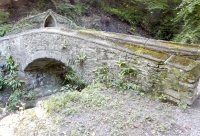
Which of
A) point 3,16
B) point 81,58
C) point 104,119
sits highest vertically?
point 3,16

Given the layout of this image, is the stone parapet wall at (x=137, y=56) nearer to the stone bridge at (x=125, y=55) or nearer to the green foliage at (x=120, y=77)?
the stone bridge at (x=125, y=55)

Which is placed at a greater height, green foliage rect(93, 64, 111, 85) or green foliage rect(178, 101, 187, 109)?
green foliage rect(93, 64, 111, 85)

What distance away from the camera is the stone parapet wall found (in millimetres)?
3746

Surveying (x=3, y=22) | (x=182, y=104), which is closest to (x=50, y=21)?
(x=3, y=22)

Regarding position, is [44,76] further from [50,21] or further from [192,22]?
[192,22]

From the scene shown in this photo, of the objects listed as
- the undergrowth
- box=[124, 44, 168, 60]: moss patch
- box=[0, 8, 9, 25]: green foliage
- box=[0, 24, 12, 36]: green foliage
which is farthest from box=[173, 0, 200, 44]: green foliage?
box=[0, 8, 9, 25]: green foliage

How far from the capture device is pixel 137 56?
169 inches

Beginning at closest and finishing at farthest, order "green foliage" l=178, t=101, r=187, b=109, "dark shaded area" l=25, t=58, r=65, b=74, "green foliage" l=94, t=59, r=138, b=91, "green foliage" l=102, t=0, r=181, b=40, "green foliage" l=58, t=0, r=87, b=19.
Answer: "green foliage" l=178, t=101, r=187, b=109 < "green foliage" l=94, t=59, r=138, b=91 < "dark shaded area" l=25, t=58, r=65, b=74 < "green foliage" l=102, t=0, r=181, b=40 < "green foliage" l=58, t=0, r=87, b=19

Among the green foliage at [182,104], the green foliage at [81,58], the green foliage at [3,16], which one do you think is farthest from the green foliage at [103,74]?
the green foliage at [3,16]

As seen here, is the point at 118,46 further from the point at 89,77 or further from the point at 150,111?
the point at 150,111

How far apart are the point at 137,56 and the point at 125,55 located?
0.33m

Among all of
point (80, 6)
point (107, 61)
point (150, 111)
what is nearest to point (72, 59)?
point (107, 61)

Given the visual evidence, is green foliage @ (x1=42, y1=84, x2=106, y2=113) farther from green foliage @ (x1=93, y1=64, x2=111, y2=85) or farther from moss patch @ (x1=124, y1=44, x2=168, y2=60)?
moss patch @ (x1=124, y1=44, x2=168, y2=60)

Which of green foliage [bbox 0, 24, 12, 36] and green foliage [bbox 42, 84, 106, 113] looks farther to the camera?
green foliage [bbox 0, 24, 12, 36]
